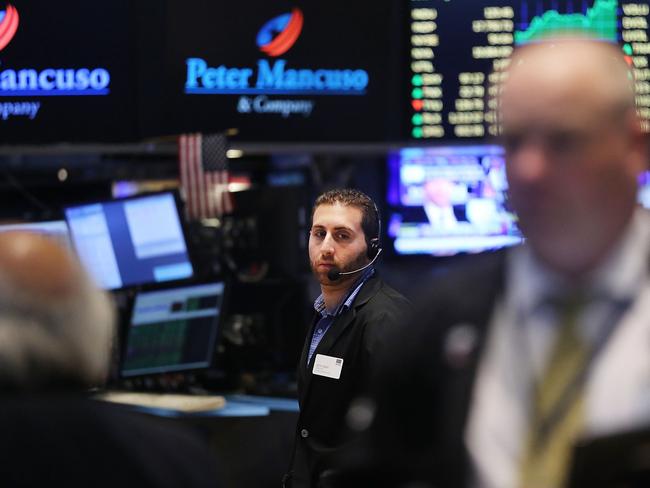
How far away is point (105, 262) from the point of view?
5.69 m

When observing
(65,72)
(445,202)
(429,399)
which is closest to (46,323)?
(429,399)

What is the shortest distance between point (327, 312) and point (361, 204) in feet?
1.26

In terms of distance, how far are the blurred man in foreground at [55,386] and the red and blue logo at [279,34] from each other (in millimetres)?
4615

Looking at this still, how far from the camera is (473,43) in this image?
6.34 metres

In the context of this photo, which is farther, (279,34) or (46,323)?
(279,34)

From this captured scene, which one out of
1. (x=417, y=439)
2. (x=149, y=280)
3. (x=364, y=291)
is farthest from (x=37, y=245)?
(x=149, y=280)

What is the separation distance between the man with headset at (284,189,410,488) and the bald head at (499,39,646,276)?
180 centimetres

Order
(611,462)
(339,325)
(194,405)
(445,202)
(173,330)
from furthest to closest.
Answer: (445,202)
(173,330)
(194,405)
(339,325)
(611,462)

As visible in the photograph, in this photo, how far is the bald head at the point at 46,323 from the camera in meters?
1.54

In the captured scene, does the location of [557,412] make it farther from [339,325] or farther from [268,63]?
[268,63]

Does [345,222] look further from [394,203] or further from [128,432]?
[394,203]

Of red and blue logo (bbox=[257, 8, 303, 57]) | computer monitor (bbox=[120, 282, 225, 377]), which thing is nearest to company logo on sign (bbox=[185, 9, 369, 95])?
red and blue logo (bbox=[257, 8, 303, 57])

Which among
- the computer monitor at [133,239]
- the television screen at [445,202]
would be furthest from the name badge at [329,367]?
the television screen at [445,202]

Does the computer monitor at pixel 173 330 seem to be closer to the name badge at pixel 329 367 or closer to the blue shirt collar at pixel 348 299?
the blue shirt collar at pixel 348 299
